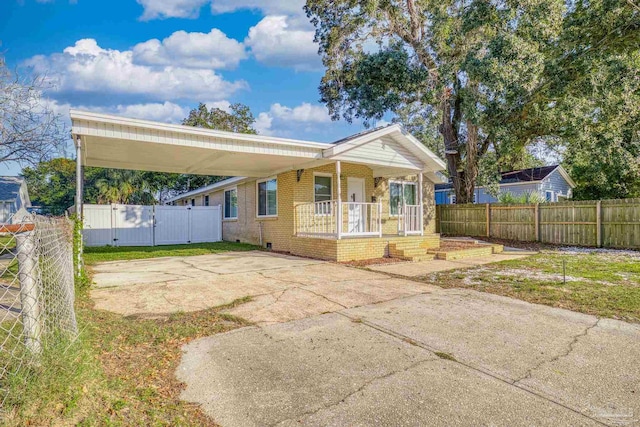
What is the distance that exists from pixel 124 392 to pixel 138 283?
458 centimetres

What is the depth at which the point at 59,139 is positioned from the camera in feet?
39.9

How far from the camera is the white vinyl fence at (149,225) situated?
1534 cm

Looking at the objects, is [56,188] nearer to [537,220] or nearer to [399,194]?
[399,194]

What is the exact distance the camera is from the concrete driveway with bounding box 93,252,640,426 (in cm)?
248

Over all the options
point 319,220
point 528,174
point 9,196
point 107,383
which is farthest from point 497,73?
point 9,196

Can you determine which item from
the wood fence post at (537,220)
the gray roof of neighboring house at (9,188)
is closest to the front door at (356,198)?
the wood fence post at (537,220)

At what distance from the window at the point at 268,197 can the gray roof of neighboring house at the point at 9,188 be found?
18.3m

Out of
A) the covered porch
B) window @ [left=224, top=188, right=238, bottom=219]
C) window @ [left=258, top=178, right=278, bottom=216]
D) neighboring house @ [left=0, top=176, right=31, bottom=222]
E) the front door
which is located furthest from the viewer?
neighboring house @ [left=0, top=176, right=31, bottom=222]

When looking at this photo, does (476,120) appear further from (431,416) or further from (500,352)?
(431,416)

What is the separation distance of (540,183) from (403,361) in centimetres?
2579

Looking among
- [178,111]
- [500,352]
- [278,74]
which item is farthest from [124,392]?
[178,111]

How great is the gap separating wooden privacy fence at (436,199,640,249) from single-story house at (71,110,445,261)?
11.2 ft

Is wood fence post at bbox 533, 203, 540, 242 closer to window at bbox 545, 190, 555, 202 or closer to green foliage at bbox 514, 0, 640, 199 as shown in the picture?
green foliage at bbox 514, 0, 640, 199

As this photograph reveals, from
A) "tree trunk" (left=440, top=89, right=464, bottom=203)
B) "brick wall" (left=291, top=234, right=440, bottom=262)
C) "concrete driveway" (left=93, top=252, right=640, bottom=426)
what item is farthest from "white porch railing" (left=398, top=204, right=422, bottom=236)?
"tree trunk" (left=440, top=89, right=464, bottom=203)
